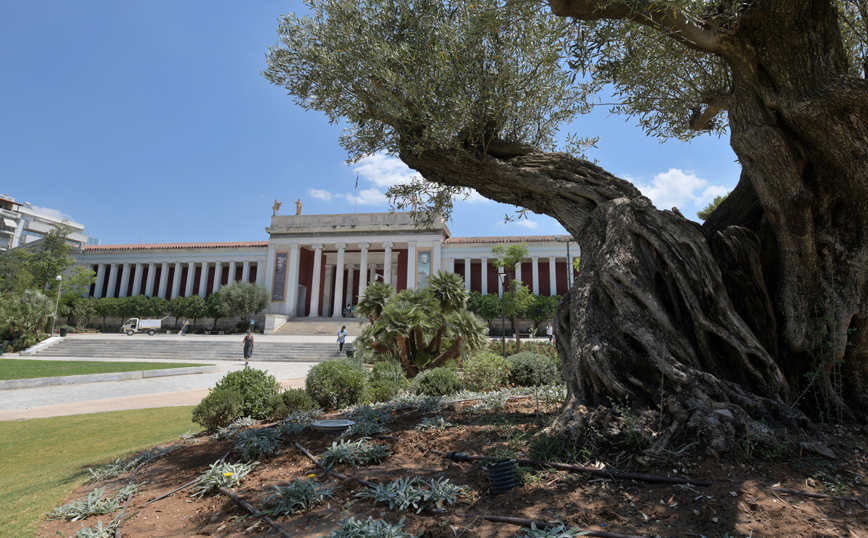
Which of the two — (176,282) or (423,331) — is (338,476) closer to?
(423,331)

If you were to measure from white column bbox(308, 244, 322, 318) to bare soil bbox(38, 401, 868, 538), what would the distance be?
42323mm

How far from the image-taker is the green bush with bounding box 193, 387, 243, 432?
605 cm

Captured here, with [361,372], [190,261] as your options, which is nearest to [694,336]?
[361,372]

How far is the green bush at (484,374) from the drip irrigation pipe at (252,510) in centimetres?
576

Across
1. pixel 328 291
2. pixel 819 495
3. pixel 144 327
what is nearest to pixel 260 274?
pixel 328 291

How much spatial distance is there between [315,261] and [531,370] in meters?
39.8

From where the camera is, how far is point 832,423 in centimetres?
362

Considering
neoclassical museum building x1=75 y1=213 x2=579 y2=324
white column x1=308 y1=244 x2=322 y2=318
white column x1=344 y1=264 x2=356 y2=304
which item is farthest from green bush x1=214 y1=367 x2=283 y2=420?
white column x1=344 y1=264 x2=356 y2=304

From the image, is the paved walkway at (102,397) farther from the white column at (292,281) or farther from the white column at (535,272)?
the white column at (535,272)

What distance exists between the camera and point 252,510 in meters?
2.96

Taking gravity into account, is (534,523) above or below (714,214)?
below

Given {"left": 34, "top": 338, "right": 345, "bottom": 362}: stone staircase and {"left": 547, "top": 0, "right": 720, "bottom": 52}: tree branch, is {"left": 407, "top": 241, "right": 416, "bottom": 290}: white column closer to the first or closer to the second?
{"left": 34, "top": 338, "right": 345, "bottom": 362}: stone staircase

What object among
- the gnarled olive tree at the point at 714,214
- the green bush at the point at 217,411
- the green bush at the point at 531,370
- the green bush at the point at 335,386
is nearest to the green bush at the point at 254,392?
the green bush at the point at 217,411

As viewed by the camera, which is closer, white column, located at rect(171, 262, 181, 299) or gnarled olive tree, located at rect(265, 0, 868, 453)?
gnarled olive tree, located at rect(265, 0, 868, 453)
